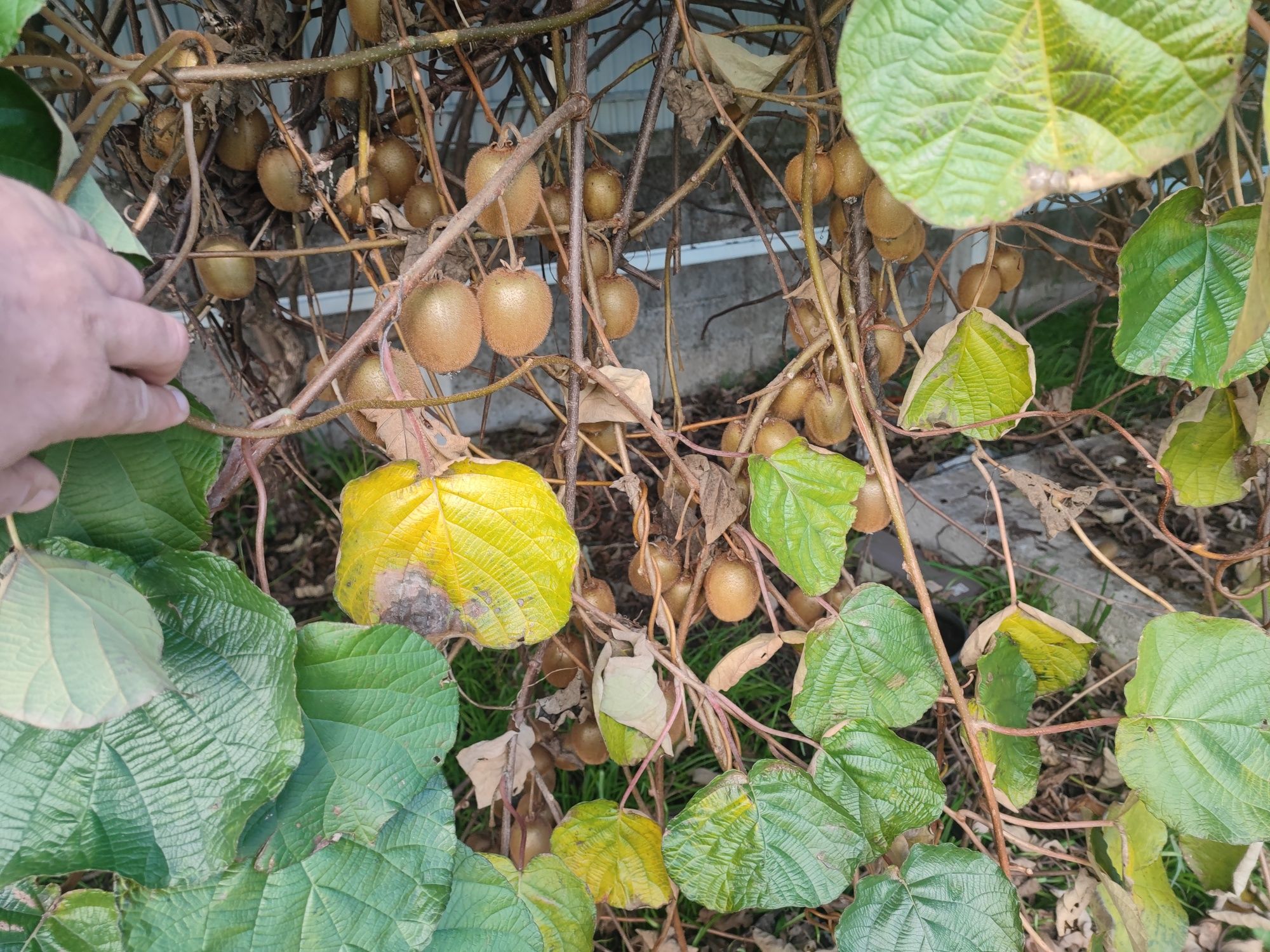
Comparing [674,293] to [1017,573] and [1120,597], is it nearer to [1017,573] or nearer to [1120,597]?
[1017,573]

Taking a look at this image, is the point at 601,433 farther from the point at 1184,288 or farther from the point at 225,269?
the point at 1184,288

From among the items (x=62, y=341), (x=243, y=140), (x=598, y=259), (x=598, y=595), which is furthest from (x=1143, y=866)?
(x=243, y=140)

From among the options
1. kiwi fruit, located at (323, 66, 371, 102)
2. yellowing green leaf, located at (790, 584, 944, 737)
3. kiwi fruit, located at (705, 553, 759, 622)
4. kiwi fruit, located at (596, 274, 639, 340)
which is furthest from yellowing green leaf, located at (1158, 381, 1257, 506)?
kiwi fruit, located at (323, 66, 371, 102)

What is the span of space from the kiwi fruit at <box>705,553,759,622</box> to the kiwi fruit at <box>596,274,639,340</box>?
0.86 feet

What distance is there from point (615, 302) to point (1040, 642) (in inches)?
22.7

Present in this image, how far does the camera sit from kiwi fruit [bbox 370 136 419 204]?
3.03 ft

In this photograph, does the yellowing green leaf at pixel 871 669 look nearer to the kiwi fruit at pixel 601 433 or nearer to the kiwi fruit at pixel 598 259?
the kiwi fruit at pixel 601 433

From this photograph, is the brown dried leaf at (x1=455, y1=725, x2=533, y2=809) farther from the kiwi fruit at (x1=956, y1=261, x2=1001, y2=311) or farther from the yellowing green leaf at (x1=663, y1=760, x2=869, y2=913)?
the kiwi fruit at (x1=956, y1=261, x2=1001, y2=311)

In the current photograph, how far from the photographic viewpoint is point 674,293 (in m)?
2.71

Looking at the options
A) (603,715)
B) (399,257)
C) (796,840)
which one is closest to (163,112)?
(399,257)

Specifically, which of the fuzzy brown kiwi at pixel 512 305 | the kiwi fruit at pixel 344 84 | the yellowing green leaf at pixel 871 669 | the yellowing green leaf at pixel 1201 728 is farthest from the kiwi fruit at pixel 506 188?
the yellowing green leaf at pixel 1201 728

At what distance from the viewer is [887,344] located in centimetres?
95

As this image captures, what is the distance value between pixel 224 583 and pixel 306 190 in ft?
1.63

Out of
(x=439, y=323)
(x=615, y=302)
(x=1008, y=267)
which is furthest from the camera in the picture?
(x=1008, y=267)
